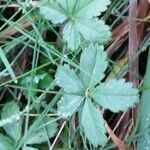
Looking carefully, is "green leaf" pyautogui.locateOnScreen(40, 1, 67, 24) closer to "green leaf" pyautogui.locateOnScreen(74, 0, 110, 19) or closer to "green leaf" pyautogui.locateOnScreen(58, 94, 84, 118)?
"green leaf" pyautogui.locateOnScreen(74, 0, 110, 19)

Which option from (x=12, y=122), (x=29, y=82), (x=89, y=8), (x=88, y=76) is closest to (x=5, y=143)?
(x=12, y=122)

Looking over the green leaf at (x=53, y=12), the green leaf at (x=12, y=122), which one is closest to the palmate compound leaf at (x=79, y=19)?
the green leaf at (x=53, y=12)

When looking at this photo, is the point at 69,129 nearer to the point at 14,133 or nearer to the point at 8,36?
the point at 14,133

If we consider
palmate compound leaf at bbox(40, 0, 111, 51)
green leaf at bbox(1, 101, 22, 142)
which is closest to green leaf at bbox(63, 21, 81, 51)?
palmate compound leaf at bbox(40, 0, 111, 51)

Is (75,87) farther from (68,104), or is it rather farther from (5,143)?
(5,143)

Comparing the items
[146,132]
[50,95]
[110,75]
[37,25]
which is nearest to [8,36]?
[37,25]

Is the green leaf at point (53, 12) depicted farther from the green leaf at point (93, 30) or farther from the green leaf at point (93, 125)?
the green leaf at point (93, 125)
